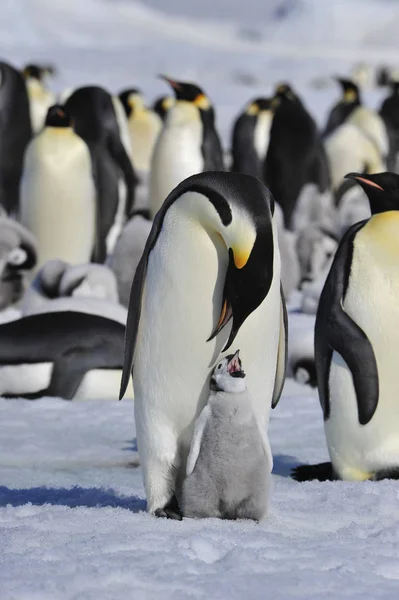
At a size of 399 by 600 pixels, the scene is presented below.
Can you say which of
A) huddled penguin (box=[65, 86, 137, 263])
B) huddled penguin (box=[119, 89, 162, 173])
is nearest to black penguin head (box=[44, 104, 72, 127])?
huddled penguin (box=[65, 86, 137, 263])

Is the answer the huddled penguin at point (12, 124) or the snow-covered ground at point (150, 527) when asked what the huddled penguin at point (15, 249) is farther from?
the huddled penguin at point (12, 124)

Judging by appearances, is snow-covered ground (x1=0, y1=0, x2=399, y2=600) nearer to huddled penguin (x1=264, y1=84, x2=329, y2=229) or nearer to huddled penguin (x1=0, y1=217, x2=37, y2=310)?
huddled penguin (x1=0, y1=217, x2=37, y2=310)

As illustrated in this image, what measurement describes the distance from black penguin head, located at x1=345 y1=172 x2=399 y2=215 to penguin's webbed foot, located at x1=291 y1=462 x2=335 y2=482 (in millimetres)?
971

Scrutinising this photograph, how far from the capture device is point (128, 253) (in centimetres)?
898

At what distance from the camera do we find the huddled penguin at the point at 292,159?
1538cm

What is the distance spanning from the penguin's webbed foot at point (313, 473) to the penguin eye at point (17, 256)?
4.69 meters

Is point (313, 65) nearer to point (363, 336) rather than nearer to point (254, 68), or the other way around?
point (254, 68)

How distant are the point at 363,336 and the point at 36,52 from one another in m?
50.8

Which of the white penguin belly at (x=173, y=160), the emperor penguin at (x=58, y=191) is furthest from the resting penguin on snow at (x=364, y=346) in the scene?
the white penguin belly at (x=173, y=160)

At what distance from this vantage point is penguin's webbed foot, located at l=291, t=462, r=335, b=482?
14.3 feet

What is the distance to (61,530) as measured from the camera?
2.96 meters

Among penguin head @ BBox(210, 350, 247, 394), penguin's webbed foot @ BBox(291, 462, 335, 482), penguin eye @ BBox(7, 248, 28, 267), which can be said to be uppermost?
penguin head @ BBox(210, 350, 247, 394)

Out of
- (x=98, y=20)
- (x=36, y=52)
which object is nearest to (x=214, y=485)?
(x=36, y=52)

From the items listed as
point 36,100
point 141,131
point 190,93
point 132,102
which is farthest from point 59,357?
point 36,100
